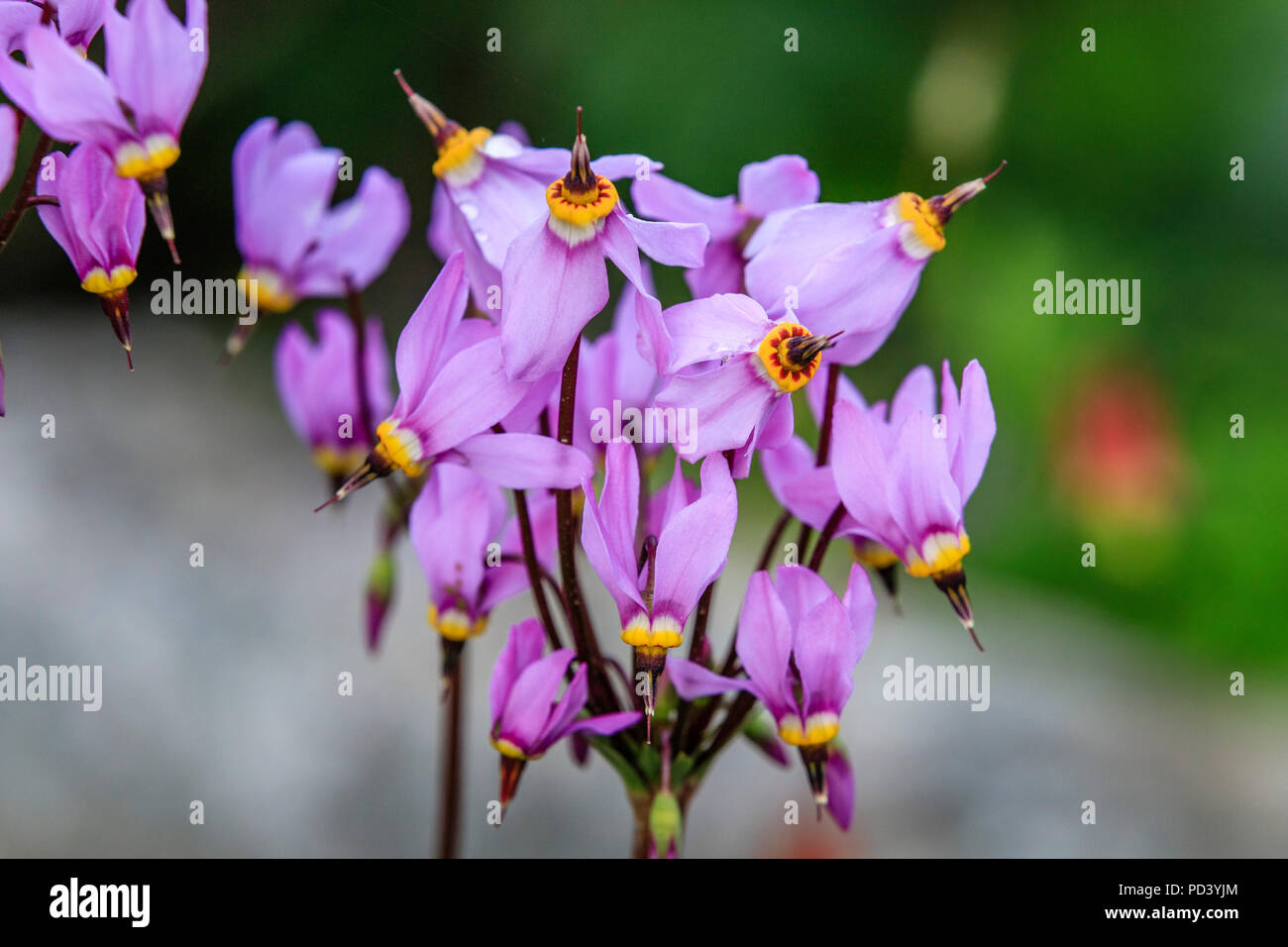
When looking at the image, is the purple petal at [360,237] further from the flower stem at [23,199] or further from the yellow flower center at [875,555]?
the yellow flower center at [875,555]

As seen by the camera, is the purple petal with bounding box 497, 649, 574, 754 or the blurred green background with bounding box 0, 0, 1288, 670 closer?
the purple petal with bounding box 497, 649, 574, 754

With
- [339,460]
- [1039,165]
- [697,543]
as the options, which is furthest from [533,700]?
[1039,165]

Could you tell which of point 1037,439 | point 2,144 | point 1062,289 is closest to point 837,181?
point 1062,289

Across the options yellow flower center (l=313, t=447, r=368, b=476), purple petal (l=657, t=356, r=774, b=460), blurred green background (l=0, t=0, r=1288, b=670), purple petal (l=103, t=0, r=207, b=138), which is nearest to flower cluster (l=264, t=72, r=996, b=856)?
purple petal (l=657, t=356, r=774, b=460)

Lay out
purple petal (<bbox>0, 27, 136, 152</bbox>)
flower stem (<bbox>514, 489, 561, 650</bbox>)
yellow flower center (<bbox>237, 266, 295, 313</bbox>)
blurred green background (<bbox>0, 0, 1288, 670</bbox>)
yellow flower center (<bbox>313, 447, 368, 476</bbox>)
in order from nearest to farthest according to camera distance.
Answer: purple petal (<bbox>0, 27, 136, 152</bbox>), flower stem (<bbox>514, 489, 561, 650</bbox>), yellow flower center (<bbox>237, 266, 295, 313</bbox>), yellow flower center (<bbox>313, 447, 368, 476</bbox>), blurred green background (<bbox>0, 0, 1288, 670</bbox>)

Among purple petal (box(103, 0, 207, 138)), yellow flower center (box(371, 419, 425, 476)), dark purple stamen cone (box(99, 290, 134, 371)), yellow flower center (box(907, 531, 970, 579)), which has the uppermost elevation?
purple petal (box(103, 0, 207, 138))

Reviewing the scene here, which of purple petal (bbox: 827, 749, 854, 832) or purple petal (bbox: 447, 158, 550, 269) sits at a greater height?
purple petal (bbox: 447, 158, 550, 269)

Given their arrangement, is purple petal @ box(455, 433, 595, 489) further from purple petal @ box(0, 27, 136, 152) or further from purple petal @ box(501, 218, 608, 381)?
purple petal @ box(0, 27, 136, 152)

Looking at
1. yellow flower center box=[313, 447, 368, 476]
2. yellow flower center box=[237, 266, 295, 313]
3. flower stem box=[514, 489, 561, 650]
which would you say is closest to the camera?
flower stem box=[514, 489, 561, 650]
